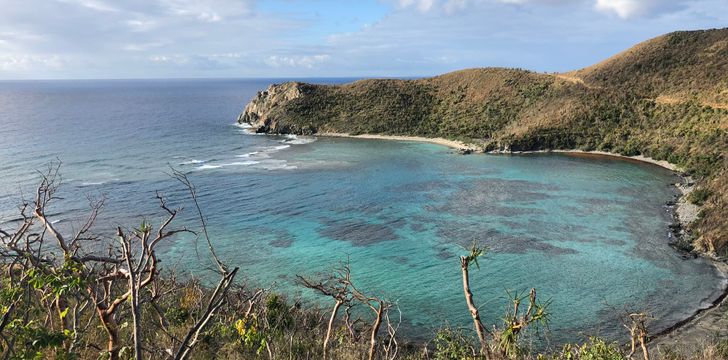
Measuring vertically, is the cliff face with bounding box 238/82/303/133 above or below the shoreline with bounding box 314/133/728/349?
above

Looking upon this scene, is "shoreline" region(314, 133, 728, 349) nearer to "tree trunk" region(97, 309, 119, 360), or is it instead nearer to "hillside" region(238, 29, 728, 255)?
"hillside" region(238, 29, 728, 255)

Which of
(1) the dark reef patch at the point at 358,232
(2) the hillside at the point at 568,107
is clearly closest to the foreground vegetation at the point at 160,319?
(1) the dark reef patch at the point at 358,232

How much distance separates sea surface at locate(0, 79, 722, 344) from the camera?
93.2ft

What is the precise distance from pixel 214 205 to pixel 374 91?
244 ft

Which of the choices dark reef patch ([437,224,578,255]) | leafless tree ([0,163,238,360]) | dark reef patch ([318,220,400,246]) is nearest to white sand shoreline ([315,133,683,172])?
dark reef patch ([437,224,578,255])

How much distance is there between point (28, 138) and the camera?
291ft

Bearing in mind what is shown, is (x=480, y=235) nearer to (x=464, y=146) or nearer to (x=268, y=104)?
(x=464, y=146)

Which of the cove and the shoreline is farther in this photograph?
the cove

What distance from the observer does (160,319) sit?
29.7 feet

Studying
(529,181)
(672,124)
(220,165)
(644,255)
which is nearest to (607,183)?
(529,181)

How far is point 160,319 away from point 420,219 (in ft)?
113

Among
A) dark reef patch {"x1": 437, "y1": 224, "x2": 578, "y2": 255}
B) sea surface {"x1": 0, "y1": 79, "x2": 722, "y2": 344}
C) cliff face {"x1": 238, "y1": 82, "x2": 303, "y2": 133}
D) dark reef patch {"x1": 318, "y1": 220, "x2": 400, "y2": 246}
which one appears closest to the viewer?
sea surface {"x1": 0, "y1": 79, "x2": 722, "y2": 344}

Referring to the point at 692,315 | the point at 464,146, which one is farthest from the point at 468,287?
the point at 464,146

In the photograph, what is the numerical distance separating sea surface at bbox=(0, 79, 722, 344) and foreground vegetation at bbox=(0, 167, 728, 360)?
3.09 meters
